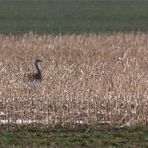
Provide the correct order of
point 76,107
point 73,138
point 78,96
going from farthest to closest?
point 78,96 < point 76,107 < point 73,138

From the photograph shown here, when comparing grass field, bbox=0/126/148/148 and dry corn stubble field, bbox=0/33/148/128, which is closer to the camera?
grass field, bbox=0/126/148/148

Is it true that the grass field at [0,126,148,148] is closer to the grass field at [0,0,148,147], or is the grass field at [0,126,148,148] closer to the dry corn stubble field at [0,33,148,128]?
the grass field at [0,0,148,147]

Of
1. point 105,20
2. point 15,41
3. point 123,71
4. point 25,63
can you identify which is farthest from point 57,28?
point 123,71

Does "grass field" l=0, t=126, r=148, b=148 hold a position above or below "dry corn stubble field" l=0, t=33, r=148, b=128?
below

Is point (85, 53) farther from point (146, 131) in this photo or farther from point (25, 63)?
point (146, 131)

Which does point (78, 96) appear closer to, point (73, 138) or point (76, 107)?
point (76, 107)

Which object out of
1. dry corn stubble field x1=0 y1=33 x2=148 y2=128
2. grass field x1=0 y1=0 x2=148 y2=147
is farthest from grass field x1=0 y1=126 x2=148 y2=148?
dry corn stubble field x1=0 y1=33 x2=148 y2=128

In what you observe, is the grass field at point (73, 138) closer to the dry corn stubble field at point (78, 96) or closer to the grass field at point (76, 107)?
the grass field at point (76, 107)

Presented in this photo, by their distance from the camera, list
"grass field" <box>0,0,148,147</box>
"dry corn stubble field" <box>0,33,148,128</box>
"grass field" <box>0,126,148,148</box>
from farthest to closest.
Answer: "dry corn stubble field" <box>0,33,148,128</box>, "grass field" <box>0,0,148,147</box>, "grass field" <box>0,126,148,148</box>

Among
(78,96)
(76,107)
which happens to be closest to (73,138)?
(76,107)

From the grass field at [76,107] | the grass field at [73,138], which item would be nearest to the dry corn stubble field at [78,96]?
the grass field at [76,107]

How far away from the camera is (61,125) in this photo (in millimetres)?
12422

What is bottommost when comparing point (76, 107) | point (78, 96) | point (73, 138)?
point (73, 138)

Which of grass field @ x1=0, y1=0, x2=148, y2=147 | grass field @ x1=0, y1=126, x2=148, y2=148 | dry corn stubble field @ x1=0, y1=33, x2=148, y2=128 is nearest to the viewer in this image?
grass field @ x1=0, y1=126, x2=148, y2=148
